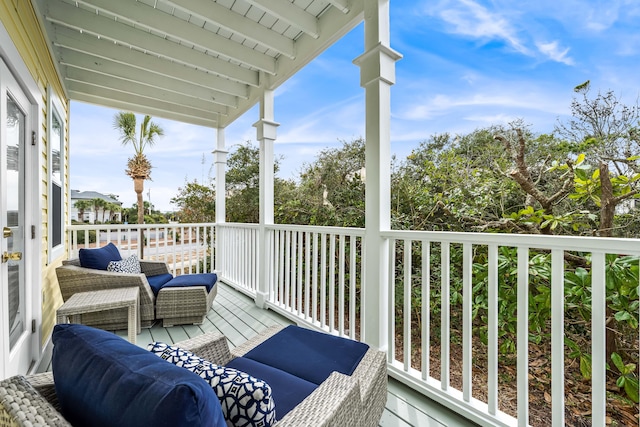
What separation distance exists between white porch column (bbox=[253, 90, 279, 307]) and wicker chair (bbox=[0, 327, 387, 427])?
1.95 metres

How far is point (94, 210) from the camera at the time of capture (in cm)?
663

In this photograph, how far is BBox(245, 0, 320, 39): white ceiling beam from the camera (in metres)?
2.59

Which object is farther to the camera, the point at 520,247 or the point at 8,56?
the point at 8,56

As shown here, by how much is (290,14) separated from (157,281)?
3.07 m

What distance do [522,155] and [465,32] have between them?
196 cm

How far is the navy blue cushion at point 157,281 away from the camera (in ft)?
10.7

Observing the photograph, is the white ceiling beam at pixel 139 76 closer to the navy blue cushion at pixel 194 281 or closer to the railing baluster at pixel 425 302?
the navy blue cushion at pixel 194 281

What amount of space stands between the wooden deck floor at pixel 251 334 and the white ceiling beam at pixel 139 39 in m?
2.88

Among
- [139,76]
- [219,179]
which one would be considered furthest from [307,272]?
[139,76]

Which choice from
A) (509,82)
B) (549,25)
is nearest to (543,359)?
(509,82)

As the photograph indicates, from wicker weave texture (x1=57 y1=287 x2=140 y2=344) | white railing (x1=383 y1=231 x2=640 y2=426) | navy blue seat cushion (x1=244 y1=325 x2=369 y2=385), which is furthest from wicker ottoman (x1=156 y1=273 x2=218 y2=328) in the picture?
white railing (x1=383 y1=231 x2=640 y2=426)

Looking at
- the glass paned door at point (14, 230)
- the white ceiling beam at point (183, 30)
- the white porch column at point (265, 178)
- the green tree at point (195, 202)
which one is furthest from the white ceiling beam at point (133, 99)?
the green tree at point (195, 202)

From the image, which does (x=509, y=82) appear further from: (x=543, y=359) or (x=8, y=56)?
(x=8, y=56)

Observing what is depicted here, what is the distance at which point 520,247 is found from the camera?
5.08ft
